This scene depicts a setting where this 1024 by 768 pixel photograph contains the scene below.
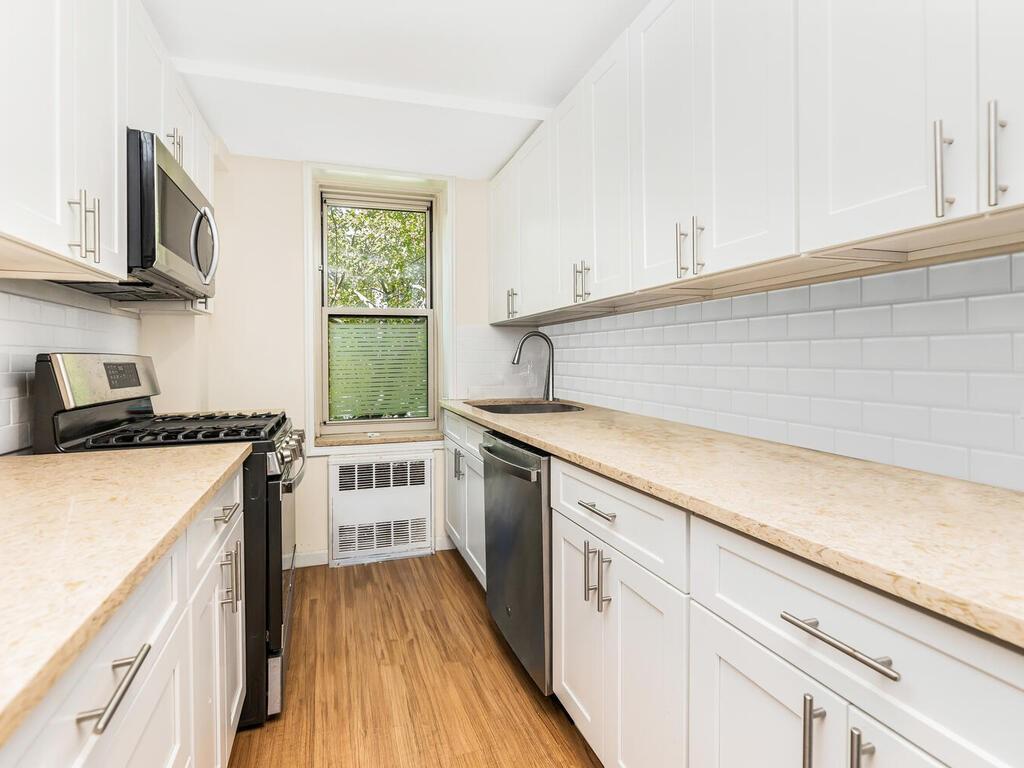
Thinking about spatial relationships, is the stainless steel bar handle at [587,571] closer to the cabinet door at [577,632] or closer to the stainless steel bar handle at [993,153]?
the cabinet door at [577,632]

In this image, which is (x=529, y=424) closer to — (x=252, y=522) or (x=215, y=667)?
(x=252, y=522)

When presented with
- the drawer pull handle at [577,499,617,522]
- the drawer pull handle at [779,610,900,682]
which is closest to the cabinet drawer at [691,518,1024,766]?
the drawer pull handle at [779,610,900,682]

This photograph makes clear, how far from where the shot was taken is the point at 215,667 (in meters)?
1.36

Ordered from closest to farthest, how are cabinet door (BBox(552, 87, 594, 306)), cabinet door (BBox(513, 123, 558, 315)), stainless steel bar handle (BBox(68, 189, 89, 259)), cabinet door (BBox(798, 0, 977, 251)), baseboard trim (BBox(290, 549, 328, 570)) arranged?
1. cabinet door (BBox(798, 0, 977, 251))
2. stainless steel bar handle (BBox(68, 189, 89, 259))
3. cabinet door (BBox(552, 87, 594, 306))
4. cabinet door (BBox(513, 123, 558, 315))
5. baseboard trim (BBox(290, 549, 328, 570))

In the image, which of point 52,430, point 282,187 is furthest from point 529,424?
point 282,187

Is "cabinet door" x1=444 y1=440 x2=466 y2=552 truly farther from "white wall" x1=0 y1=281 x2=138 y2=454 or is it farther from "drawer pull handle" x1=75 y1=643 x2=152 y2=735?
"drawer pull handle" x1=75 y1=643 x2=152 y2=735

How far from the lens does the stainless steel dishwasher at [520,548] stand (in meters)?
1.78

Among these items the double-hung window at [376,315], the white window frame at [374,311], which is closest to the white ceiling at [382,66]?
the white window frame at [374,311]

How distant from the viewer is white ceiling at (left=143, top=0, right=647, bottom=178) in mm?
1942

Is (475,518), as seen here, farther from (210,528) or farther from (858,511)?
(858,511)

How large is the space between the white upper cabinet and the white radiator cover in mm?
1762

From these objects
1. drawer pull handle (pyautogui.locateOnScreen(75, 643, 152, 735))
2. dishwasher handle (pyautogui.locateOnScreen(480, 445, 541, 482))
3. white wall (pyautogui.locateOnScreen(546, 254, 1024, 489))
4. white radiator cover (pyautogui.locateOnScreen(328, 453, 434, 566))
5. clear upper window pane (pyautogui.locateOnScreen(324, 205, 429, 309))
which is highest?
clear upper window pane (pyautogui.locateOnScreen(324, 205, 429, 309))

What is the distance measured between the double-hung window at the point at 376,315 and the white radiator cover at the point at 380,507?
0.32 meters

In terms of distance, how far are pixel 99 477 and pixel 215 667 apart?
539mm
